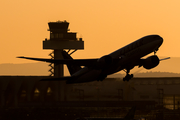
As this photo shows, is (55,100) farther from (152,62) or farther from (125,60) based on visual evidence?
(125,60)

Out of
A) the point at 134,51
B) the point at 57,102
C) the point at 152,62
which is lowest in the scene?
the point at 57,102

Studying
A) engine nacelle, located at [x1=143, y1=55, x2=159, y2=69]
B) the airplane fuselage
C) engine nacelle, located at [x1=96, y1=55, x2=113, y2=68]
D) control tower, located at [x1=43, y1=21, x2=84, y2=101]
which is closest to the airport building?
control tower, located at [x1=43, y1=21, x2=84, y2=101]

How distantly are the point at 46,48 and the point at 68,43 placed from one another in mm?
9257

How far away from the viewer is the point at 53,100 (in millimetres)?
195875

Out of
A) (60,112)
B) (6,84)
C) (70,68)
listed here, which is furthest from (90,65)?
(6,84)

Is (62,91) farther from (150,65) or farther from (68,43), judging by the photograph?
(150,65)

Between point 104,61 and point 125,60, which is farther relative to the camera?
point 104,61

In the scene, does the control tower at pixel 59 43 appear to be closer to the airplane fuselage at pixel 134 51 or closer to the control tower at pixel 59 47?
the control tower at pixel 59 47

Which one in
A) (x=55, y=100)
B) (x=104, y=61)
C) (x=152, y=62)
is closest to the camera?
(x=104, y=61)

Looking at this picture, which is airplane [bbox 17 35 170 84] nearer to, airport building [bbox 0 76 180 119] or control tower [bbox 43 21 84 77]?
airport building [bbox 0 76 180 119]

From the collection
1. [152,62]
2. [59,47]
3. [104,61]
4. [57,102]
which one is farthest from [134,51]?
[59,47]

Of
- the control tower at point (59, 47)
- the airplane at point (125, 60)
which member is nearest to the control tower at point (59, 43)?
the control tower at point (59, 47)

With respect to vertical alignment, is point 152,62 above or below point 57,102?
above

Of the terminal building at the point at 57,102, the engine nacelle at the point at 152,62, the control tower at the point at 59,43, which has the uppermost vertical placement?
the control tower at the point at 59,43
